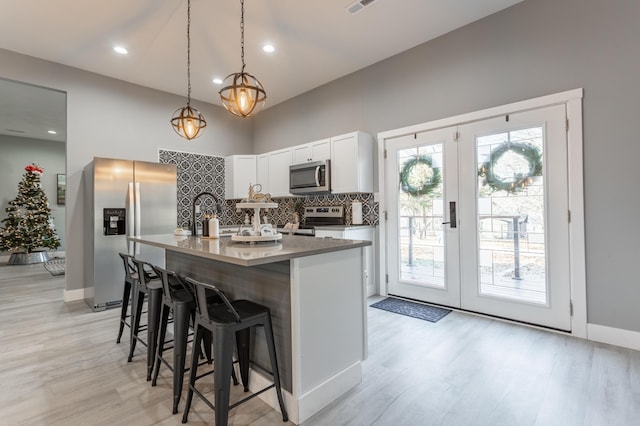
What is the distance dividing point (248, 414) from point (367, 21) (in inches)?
142

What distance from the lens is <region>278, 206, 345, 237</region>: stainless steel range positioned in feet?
14.6

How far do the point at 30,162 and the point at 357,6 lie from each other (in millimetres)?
9059

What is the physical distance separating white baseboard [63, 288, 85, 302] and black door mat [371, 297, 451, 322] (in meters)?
3.89

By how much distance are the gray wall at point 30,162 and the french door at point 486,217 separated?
8856 mm

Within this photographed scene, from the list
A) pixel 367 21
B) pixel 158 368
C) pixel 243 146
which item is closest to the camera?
pixel 158 368

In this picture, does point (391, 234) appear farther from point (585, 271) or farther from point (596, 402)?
point (596, 402)

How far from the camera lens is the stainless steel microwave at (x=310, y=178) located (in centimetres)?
439

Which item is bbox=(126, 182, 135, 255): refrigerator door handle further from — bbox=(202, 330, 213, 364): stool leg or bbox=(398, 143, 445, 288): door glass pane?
bbox=(398, 143, 445, 288): door glass pane

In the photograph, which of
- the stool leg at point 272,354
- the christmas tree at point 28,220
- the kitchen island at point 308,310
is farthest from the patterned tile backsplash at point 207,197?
the christmas tree at point 28,220

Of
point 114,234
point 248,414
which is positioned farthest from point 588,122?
point 114,234

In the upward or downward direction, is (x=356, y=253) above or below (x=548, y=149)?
below

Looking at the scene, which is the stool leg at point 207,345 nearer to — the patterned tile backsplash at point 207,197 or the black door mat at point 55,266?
the patterned tile backsplash at point 207,197

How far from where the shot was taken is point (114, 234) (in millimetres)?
3922

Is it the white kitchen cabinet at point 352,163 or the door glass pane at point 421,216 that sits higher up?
the white kitchen cabinet at point 352,163
